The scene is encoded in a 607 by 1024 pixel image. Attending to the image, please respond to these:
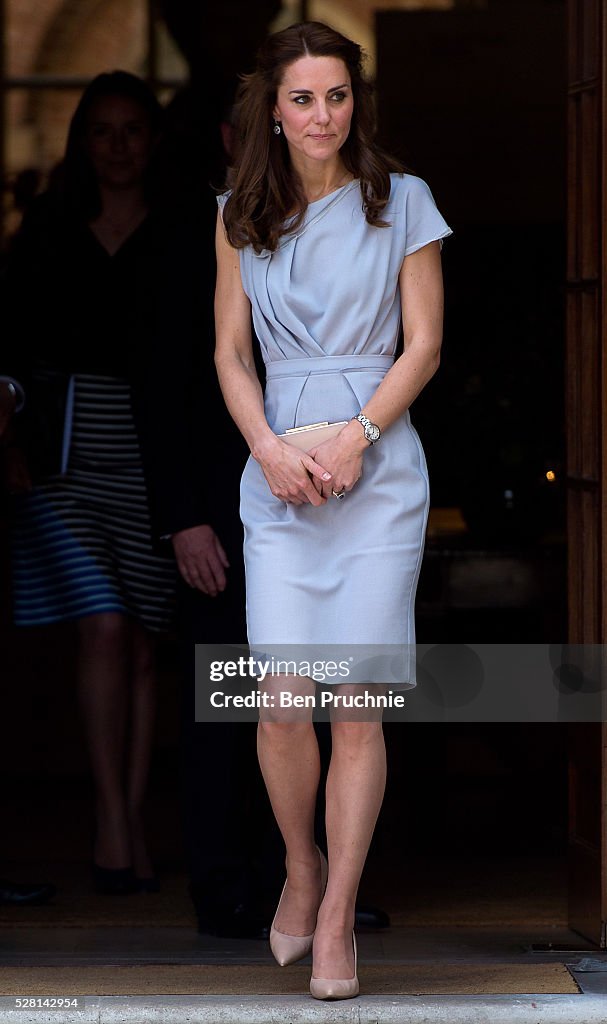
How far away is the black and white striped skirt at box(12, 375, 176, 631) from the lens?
14.5ft

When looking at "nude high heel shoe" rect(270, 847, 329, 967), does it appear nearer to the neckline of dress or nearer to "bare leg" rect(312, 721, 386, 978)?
"bare leg" rect(312, 721, 386, 978)

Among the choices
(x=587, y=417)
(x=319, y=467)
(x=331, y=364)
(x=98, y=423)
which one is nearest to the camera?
(x=319, y=467)

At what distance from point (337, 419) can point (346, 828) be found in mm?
740

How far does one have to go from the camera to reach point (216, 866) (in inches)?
155

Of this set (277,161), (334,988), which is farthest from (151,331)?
(334,988)

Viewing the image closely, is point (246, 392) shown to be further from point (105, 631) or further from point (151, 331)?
point (105, 631)

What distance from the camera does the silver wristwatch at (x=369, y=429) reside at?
318 centimetres

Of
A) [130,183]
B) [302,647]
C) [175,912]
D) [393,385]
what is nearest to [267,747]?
[302,647]

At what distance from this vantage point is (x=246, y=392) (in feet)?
10.9

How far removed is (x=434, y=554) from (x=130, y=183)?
1.41 m

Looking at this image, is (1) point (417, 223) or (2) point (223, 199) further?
(2) point (223, 199)

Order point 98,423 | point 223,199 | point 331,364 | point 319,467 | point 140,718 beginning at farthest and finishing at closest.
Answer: point 140,718 → point 98,423 → point 223,199 → point 331,364 → point 319,467

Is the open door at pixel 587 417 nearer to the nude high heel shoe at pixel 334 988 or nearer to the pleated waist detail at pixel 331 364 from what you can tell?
the pleated waist detail at pixel 331 364

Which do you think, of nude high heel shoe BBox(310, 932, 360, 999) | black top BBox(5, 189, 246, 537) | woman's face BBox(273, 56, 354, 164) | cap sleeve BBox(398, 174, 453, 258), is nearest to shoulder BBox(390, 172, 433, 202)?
cap sleeve BBox(398, 174, 453, 258)
